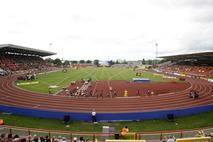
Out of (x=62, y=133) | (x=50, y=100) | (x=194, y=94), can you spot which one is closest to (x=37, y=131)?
(x=62, y=133)

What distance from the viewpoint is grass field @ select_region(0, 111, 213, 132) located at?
20630mm

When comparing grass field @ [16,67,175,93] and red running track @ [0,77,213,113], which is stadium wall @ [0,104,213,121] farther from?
grass field @ [16,67,175,93]

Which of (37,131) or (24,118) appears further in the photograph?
(24,118)

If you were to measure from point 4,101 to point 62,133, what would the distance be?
14.2m

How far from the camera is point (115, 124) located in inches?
859

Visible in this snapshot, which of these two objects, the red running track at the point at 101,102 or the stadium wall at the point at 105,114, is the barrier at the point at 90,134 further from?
the red running track at the point at 101,102

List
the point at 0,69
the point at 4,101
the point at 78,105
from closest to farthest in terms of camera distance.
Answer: the point at 78,105
the point at 4,101
the point at 0,69

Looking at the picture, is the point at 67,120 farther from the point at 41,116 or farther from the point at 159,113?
the point at 159,113

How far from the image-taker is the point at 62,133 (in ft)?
62.0

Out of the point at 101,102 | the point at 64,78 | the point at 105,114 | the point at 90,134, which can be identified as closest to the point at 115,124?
the point at 105,114

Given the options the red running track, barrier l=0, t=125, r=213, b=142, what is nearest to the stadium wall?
the red running track

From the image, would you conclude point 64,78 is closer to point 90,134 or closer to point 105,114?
point 105,114

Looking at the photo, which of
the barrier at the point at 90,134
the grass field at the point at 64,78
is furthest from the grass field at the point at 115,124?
the grass field at the point at 64,78

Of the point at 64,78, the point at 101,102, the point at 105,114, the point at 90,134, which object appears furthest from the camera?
the point at 64,78
